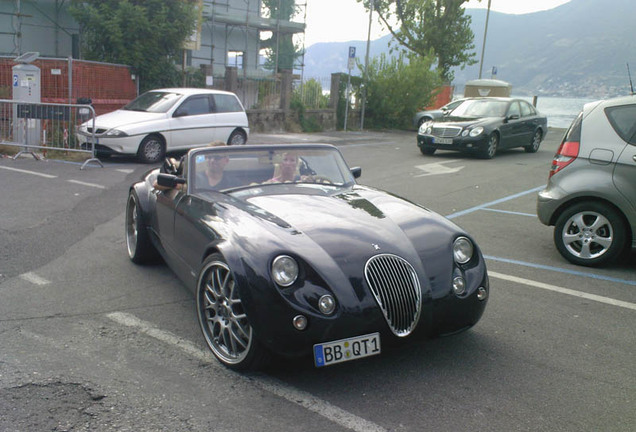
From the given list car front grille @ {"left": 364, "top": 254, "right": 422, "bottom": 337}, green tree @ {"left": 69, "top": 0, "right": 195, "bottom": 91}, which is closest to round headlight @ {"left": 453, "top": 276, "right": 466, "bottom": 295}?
car front grille @ {"left": 364, "top": 254, "right": 422, "bottom": 337}

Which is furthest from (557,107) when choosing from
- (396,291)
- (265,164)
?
(396,291)

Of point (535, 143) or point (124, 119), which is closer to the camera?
point (124, 119)

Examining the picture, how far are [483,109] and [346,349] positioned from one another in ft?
48.2

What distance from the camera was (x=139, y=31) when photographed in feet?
60.6

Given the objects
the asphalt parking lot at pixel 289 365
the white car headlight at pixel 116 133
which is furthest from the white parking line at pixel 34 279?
the white car headlight at pixel 116 133

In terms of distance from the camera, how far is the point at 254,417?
10.7ft

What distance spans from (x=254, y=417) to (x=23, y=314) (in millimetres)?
2362

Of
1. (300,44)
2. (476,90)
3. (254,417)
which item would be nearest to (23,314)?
(254,417)

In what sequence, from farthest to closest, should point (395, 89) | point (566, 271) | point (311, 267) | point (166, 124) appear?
point (395, 89) → point (166, 124) → point (566, 271) → point (311, 267)

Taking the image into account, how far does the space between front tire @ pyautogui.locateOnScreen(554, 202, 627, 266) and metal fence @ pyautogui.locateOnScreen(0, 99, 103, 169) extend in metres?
9.53

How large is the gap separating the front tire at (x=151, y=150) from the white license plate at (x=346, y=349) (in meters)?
10.9

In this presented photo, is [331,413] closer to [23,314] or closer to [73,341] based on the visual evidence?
[73,341]

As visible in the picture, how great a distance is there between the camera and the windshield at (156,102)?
14.1m

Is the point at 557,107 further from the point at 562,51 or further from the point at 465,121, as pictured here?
the point at 562,51
